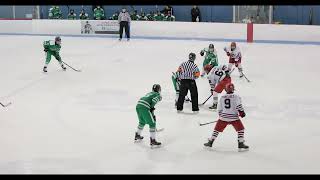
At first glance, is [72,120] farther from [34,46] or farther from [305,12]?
[305,12]

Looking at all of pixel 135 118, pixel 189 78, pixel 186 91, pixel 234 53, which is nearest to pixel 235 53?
pixel 234 53

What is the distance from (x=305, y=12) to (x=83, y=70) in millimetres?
11616

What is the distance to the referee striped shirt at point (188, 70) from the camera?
26.8ft

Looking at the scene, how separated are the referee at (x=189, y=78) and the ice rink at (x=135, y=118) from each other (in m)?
0.23

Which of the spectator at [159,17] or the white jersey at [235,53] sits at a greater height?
the spectator at [159,17]

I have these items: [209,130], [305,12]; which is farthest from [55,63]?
[305,12]

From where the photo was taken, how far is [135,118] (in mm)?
8398

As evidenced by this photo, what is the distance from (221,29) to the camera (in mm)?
19000

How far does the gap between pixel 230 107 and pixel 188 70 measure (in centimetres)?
225

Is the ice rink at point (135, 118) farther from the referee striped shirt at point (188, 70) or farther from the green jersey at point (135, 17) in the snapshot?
the green jersey at point (135, 17)

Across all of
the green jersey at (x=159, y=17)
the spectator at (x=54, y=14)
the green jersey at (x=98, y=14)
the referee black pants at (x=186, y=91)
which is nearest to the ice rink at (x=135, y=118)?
the referee black pants at (x=186, y=91)

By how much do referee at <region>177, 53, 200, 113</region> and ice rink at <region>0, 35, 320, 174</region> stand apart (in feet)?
0.74

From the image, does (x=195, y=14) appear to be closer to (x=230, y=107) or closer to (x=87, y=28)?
→ (x=87, y=28)

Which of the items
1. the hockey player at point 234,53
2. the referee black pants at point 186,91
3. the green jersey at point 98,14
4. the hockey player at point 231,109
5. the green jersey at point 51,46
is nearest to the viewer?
the hockey player at point 231,109
